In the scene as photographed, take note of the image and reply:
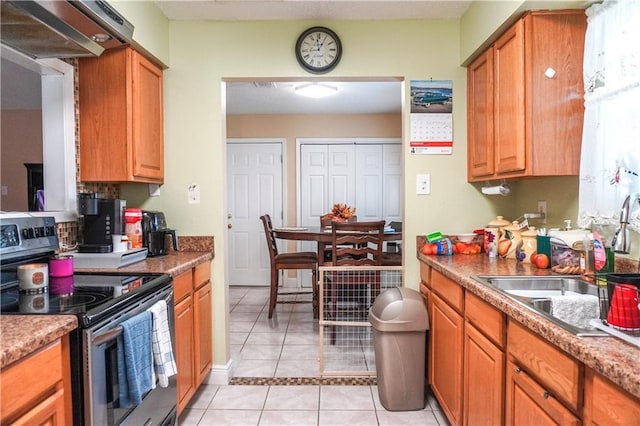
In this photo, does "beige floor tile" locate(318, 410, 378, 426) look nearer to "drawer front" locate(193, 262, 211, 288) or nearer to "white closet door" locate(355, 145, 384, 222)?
"drawer front" locate(193, 262, 211, 288)

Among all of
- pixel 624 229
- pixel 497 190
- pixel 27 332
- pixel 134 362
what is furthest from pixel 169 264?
pixel 624 229

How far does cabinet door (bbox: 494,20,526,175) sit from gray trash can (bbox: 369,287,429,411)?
90cm

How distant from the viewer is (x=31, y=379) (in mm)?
1000

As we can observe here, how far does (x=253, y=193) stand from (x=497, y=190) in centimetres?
353

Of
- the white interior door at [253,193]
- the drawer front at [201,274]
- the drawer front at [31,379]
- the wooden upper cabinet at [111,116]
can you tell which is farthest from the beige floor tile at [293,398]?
the white interior door at [253,193]

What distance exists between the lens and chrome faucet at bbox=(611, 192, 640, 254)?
1445mm

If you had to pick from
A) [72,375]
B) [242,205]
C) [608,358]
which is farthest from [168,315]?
[242,205]

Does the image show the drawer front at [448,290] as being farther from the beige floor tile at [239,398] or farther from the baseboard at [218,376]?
the baseboard at [218,376]

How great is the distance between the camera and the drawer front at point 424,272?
2404mm

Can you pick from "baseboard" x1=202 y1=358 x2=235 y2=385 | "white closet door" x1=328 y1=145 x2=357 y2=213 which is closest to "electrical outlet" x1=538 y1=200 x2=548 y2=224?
"baseboard" x1=202 y1=358 x2=235 y2=385

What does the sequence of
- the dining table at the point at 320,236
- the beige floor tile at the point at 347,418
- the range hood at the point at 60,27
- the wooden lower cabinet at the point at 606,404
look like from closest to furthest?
the wooden lower cabinet at the point at 606,404 → the range hood at the point at 60,27 → the beige floor tile at the point at 347,418 → the dining table at the point at 320,236

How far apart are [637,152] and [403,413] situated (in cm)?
169

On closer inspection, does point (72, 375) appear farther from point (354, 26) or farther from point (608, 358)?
point (354, 26)

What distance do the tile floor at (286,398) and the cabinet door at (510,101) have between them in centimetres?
144
